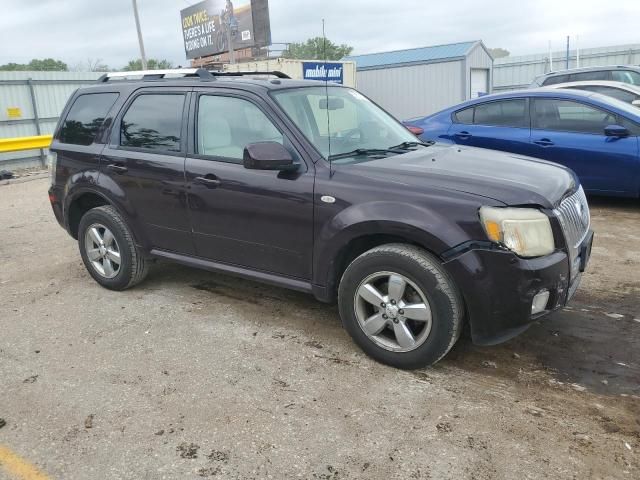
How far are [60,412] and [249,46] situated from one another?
37.4m

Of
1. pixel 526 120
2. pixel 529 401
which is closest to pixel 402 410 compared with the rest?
pixel 529 401

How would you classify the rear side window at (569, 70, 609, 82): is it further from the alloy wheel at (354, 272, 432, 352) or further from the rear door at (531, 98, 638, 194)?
the alloy wheel at (354, 272, 432, 352)

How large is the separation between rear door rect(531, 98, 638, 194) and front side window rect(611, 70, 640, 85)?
5572 mm

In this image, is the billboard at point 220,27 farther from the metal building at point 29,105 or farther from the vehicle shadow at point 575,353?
the vehicle shadow at point 575,353

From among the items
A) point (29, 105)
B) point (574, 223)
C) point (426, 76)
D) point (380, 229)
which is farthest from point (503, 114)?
point (426, 76)

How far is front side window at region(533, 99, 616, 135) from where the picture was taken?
6789 mm

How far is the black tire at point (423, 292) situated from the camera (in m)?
3.16

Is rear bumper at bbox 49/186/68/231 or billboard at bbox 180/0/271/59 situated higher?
billboard at bbox 180/0/271/59

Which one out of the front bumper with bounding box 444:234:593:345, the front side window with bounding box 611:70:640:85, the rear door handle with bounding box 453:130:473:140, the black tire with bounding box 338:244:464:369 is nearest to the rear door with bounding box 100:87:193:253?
the black tire with bounding box 338:244:464:369

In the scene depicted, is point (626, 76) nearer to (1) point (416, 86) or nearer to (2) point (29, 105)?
(1) point (416, 86)

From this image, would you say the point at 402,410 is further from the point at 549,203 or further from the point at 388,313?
Result: the point at 549,203

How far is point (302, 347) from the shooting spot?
3812 millimetres

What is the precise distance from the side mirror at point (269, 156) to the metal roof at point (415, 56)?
1809 centimetres

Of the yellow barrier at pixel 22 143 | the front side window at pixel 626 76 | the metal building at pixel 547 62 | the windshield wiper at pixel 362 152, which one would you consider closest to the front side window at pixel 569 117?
the windshield wiper at pixel 362 152
